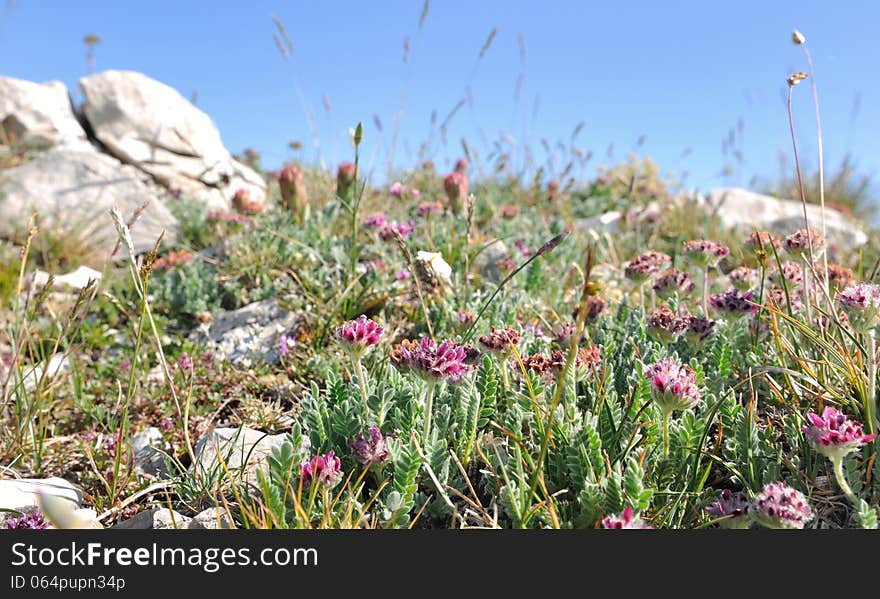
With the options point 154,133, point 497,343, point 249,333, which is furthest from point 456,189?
point 154,133

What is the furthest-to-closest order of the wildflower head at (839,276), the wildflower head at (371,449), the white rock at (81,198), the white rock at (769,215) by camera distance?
the white rock at (769,215) → the white rock at (81,198) → the wildflower head at (839,276) → the wildflower head at (371,449)

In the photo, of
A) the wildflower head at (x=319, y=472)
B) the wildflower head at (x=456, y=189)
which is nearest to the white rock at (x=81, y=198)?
the wildflower head at (x=456, y=189)

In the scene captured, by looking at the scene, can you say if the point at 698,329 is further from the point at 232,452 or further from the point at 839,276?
Answer: the point at 232,452

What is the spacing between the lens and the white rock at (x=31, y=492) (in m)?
1.97

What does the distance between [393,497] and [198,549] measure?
0.46 meters

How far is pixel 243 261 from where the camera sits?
392 centimetres

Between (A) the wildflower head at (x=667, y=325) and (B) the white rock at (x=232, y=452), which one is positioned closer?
(B) the white rock at (x=232, y=452)

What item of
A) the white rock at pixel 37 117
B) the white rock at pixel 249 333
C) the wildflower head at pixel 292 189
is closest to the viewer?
the white rock at pixel 249 333

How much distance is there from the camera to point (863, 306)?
5.59ft

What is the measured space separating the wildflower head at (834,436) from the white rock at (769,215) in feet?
20.5

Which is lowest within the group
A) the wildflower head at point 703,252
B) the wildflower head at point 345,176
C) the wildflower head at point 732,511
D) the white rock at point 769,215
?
the wildflower head at point 732,511

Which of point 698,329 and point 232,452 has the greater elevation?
Result: point 698,329

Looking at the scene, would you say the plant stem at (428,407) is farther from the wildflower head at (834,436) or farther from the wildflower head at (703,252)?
the wildflower head at (703,252)

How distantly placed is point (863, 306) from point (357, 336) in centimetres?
130
